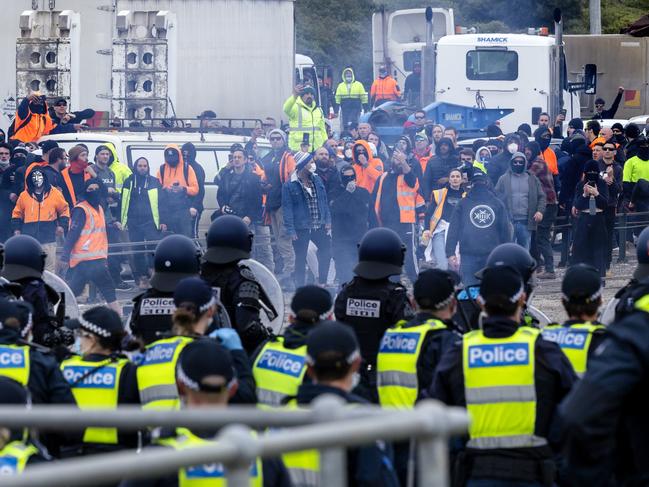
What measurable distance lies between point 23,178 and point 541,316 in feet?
32.2

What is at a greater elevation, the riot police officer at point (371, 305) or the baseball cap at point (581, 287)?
the baseball cap at point (581, 287)

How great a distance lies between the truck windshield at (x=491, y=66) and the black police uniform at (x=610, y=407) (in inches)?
921

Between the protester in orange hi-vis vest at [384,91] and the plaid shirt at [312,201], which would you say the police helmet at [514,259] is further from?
the protester in orange hi-vis vest at [384,91]

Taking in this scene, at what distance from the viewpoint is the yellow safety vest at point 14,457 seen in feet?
17.8

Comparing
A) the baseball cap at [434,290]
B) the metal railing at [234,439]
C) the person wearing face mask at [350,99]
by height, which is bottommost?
the baseball cap at [434,290]

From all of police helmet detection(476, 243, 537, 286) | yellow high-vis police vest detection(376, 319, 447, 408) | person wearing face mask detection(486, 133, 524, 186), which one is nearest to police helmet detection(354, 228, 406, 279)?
police helmet detection(476, 243, 537, 286)

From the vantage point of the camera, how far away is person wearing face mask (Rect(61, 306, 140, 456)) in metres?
6.85

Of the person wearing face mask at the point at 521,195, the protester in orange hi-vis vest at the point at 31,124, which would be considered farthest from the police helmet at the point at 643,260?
the protester in orange hi-vis vest at the point at 31,124

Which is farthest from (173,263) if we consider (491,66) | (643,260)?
(491,66)

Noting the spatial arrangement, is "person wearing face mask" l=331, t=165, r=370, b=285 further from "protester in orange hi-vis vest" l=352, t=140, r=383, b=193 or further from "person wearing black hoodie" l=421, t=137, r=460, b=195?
"person wearing black hoodie" l=421, t=137, r=460, b=195

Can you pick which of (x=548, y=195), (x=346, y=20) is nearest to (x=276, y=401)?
(x=548, y=195)

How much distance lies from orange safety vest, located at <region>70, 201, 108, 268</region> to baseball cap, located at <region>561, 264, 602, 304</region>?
8.62 m

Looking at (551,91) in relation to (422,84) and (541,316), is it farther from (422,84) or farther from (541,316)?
(541,316)

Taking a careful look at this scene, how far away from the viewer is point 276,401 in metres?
6.96
